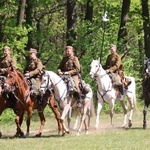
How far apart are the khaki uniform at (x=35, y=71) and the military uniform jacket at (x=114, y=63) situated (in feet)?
11.7

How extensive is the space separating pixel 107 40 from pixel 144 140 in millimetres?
14430

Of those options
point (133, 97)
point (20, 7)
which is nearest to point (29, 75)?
point (133, 97)

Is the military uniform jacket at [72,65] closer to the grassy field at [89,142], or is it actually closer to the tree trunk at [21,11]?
the grassy field at [89,142]

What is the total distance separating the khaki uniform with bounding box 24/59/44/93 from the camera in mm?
17047

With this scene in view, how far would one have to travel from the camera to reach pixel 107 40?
96.3 feet

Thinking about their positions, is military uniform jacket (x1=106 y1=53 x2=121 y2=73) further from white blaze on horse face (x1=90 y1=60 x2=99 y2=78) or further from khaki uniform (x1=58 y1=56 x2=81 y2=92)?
khaki uniform (x1=58 y1=56 x2=81 y2=92)

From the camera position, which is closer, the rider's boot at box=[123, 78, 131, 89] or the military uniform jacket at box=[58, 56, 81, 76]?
the military uniform jacket at box=[58, 56, 81, 76]

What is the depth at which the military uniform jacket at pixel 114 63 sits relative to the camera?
19.9m

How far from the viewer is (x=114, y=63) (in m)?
20.1

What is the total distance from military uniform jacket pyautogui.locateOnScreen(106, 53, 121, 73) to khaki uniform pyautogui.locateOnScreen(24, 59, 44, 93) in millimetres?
3575

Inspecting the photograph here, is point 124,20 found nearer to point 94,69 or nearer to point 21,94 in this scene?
point 94,69

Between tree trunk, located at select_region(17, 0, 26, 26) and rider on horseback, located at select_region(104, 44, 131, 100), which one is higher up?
tree trunk, located at select_region(17, 0, 26, 26)

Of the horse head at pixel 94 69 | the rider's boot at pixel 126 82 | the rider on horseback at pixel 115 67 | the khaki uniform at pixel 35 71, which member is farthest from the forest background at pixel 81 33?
the khaki uniform at pixel 35 71

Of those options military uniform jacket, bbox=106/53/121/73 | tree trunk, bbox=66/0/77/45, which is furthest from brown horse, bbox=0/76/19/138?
tree trunk, bbox=66/0/77/45
